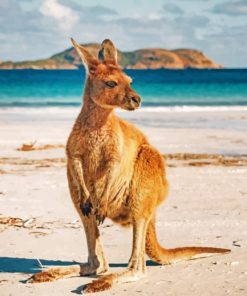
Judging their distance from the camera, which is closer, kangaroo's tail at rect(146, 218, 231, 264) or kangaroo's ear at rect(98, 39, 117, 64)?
kangaroo's ear at rect(98, 39, 117, 64)

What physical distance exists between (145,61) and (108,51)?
377ft

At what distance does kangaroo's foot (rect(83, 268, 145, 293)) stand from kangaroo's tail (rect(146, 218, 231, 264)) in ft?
0.72

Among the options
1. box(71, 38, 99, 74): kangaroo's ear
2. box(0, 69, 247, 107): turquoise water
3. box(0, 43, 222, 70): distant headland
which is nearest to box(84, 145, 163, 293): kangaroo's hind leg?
box(71, 38, 99, 74): kangaroo's ear

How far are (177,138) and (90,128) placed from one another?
825 cm

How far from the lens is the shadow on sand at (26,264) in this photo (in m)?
4.18

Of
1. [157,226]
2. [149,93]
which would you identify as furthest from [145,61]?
[157,226]

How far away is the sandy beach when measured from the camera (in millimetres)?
3854

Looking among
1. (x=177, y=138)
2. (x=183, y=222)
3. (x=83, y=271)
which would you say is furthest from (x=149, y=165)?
(x=177, y=138)

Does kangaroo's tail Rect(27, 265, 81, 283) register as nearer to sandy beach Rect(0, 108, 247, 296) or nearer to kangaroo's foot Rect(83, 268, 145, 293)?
sandy beach Rect(0, 108, 247, 296)

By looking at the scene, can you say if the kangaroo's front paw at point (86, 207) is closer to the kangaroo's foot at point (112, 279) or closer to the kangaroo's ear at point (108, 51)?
the kangaroo's foot at point (112, 279)

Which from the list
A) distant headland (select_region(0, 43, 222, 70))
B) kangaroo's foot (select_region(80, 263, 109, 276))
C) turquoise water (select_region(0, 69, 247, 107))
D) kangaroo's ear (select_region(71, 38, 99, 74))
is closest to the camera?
kangaroo's ear (select_region(71, 38, 99, 74))

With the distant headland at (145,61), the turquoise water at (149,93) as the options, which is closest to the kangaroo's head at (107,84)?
the turquoise water at (149,93)

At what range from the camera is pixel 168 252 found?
4188 mm

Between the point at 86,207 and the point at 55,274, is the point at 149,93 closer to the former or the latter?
the point at 55,274
